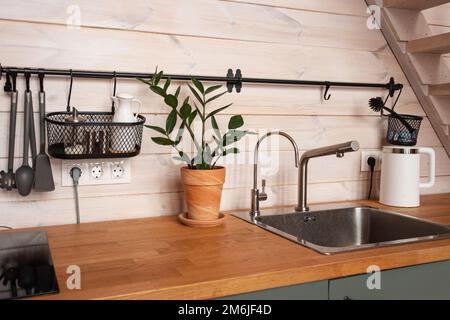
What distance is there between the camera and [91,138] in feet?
4.23

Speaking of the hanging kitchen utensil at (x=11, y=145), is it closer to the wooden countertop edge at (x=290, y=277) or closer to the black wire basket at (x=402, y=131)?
the wooden countertop edge at (x=290, y=277)

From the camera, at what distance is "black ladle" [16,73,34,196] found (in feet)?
4.17

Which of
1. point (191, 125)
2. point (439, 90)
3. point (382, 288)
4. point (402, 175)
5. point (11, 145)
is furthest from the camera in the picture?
point (439, 90)

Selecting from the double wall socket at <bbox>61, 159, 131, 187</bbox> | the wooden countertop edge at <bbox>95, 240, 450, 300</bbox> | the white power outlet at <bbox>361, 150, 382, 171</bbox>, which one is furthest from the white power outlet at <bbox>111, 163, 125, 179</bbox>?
the white power outlet at <bbox>361, 150, 382, 171</bbox>

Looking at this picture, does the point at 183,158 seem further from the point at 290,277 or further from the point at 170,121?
the point at 290,277

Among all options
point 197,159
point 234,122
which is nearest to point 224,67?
point 234,122

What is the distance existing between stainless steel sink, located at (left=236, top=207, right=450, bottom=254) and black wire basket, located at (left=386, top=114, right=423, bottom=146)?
0.31 meters

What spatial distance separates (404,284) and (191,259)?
0.57 meters

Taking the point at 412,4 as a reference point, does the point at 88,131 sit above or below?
below

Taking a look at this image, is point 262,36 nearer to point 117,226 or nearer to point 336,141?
point 336,141

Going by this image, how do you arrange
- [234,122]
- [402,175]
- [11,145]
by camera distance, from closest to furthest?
[11,145]
[234,122]
[402,175]

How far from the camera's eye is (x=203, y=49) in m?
1.54

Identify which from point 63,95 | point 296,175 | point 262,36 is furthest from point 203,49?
point 296,175

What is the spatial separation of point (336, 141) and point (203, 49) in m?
0.67
